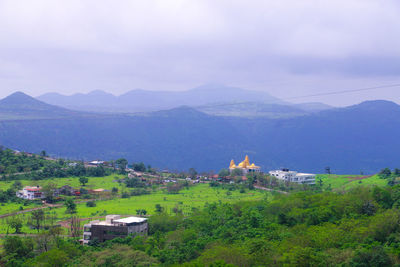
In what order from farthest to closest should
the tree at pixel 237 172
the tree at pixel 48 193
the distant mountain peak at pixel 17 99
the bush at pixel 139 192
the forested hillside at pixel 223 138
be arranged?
the distant mountain peak at pixel 17 99 < the forested hillside at pixel 223 138 < the tree at pixel 237 172 < the bush at pixel 139 192 < the tree at pixel 48 193

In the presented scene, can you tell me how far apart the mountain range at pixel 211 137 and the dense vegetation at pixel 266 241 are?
10204 cm

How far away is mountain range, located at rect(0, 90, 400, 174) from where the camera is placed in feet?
458

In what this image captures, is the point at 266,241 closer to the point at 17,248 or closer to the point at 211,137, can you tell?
the point at 17,248

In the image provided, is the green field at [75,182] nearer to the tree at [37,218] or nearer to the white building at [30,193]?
the white building at [30,193]

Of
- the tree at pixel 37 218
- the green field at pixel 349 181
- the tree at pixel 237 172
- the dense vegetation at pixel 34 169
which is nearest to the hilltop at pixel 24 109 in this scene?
the dense vegetation at pixel 34 169

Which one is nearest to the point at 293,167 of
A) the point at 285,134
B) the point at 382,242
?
the point at 285,134

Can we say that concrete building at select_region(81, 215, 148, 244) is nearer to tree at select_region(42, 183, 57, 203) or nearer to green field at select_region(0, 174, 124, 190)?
tree at select_region(42, 183, 57, 203)

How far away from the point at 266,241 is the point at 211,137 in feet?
483

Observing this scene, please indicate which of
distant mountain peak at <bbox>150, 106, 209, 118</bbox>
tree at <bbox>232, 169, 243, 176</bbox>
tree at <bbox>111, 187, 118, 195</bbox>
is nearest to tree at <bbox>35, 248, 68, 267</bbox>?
tree at <bbox>111, 187, 118, 195</bbox>

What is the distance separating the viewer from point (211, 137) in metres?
171

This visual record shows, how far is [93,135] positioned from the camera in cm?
15550

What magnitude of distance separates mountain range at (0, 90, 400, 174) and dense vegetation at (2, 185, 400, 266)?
102039mm

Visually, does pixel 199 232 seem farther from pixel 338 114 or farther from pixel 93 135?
pixel 338 114

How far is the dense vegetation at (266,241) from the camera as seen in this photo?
20938 mm
